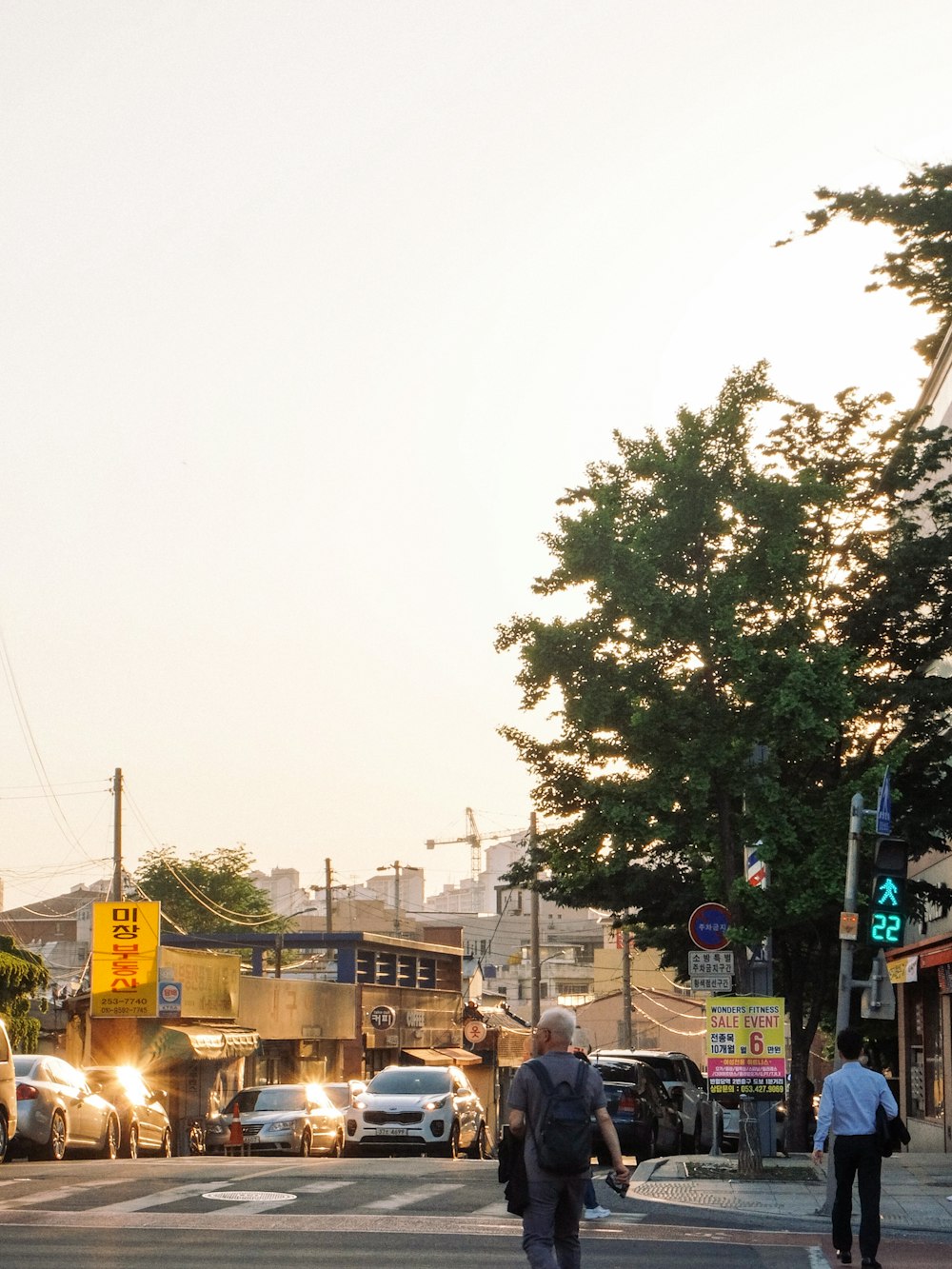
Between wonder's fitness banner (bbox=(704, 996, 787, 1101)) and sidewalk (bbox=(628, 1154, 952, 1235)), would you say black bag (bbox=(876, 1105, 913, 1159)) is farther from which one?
wonder's fitness banner (bbox=(704, 996, 787, 1101))

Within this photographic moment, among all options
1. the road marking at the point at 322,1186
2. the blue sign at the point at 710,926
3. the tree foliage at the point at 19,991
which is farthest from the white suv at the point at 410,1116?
the road marking at the point at 322,1186

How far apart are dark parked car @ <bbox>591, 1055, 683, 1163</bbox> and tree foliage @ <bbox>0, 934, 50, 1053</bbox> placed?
14573 mm

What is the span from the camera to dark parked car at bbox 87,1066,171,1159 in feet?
94.1

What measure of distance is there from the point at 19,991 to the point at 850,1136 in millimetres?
27586

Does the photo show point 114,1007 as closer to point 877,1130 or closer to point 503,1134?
point 877,1130

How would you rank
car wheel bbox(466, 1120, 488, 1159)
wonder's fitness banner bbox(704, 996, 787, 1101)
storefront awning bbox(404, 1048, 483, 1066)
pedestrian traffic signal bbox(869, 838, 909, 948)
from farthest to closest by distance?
storefront awning bbox(404, 1048, 483, 1066) → car wheel bbox(466, 1120, 488, 1159) → wonder's fitness banner bbox(704, 996, 787, 1101) → pedestrian traffic signal bbox(869, 838, 909, 948)

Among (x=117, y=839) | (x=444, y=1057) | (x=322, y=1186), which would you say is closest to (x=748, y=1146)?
(x=322, y=1186)

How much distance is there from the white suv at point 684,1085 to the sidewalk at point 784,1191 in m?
4.41

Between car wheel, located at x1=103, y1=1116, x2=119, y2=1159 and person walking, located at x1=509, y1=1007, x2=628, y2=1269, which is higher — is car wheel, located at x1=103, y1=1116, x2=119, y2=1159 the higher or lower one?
the lower one

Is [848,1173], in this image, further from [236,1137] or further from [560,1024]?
[236,1137]

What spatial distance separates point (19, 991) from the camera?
Result: 37344 mm

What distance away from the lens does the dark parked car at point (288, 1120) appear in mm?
31594

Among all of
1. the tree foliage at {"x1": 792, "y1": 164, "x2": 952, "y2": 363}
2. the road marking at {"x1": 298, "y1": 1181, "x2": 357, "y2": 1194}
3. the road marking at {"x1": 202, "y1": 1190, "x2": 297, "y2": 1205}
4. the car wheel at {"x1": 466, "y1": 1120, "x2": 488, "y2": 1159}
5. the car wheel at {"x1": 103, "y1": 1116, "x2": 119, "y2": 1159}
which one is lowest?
the car wheel at {"x1": 466, "y1": 1120, "x2": 488, "y2": 1159}

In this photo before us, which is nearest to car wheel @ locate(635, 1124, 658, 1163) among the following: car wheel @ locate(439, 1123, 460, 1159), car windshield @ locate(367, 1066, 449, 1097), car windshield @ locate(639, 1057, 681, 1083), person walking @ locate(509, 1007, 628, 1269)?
car windshield @ locate(639, 1057, 681, 1083)
